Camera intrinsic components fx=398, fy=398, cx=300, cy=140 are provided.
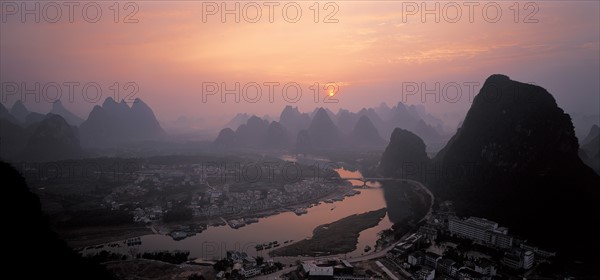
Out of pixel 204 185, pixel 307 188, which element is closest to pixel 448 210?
pixel 307 188

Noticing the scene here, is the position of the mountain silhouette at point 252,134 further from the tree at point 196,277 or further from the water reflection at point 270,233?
the tree at point 196,277

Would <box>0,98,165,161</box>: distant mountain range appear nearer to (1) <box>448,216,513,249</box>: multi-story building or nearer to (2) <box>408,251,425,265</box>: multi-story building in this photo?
(2) <box>408,251,425,265</box>: multi-story building

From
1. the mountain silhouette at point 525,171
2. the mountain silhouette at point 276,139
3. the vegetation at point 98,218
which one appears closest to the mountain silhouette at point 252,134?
the mountain silhouette at point 276,139

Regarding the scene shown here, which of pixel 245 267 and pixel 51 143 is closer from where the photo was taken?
pixel 245 267

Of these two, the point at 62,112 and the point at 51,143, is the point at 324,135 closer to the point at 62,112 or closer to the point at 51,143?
the point at 51,143

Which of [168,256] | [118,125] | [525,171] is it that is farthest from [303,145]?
[168,256]

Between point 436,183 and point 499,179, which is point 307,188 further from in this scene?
point 499,179
